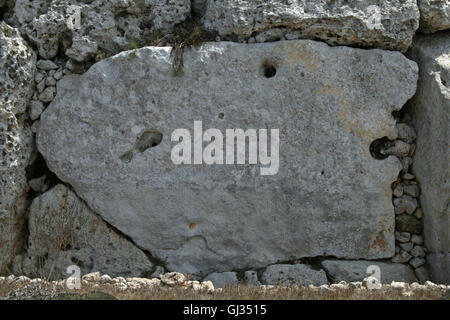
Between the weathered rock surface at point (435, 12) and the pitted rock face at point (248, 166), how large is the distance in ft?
1.77

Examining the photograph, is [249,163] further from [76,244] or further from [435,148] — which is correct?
[76,244]

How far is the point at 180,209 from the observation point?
20.1ft

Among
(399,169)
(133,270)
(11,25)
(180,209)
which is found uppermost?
(11,25)

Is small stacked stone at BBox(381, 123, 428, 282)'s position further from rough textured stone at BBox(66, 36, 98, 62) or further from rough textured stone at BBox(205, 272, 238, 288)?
rough textured stone at BBox(66, 36, 98, 62)

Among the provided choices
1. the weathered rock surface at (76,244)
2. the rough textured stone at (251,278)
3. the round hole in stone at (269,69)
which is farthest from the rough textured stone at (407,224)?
the weathered rock surface at (76,244)

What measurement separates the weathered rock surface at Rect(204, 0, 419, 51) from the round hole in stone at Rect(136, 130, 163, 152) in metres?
1.24

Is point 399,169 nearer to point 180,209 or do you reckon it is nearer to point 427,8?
point 427,8

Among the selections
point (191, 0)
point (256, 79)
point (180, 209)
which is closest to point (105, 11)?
point (191, 0)

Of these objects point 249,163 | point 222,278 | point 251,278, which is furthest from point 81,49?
point 251,278

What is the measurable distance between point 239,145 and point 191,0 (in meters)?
1.77

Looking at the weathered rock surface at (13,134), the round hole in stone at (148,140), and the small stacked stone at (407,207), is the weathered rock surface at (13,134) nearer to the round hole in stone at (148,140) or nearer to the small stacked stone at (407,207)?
the round hole in stone at (148,140)

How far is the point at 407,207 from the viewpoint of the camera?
246 inches

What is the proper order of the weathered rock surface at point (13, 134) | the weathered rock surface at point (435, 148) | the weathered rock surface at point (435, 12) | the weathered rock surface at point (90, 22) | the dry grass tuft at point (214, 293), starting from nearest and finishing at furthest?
the dry grass tuft at point (214, 293) → the weathered rock surface at point (435, 148) → the weathered rock surface at point (13, 134) → the weathered rock surface at point (435, 12) → the weathered rock surface at point (90, 22)

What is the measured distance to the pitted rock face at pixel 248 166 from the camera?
6.10m
